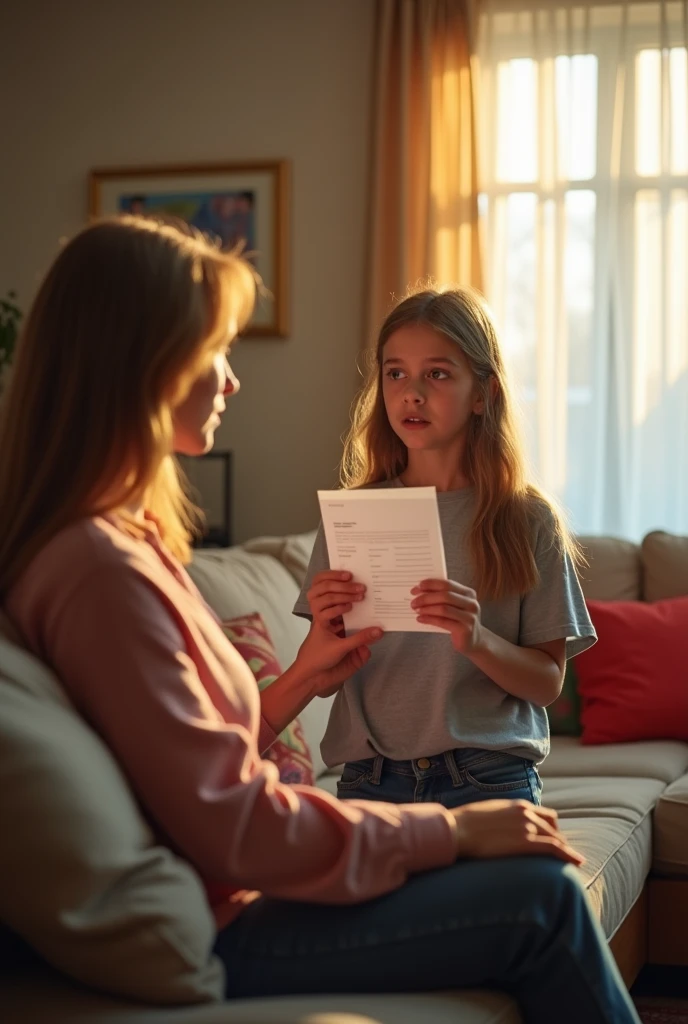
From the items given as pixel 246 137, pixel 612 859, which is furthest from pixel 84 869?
pixel 246 137

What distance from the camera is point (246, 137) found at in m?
4.83

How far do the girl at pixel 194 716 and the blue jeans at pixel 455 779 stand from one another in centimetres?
47

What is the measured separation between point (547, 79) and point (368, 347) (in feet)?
3.70

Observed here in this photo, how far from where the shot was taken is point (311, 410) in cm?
481

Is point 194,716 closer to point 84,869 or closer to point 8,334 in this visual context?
point 84,869

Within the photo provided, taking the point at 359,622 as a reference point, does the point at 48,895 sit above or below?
below

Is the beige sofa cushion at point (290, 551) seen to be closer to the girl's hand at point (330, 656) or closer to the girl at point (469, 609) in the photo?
the girl at point (469, 609)

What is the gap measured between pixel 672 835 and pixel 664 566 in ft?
3.58

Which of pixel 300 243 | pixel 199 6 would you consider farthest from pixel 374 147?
pixel 199 6

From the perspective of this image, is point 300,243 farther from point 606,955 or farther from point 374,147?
point 606,955

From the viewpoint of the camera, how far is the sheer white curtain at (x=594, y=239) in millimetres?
4445

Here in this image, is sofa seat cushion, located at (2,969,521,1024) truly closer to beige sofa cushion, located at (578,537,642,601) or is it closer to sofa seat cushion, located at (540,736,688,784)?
sofa seat cushion, located at (540,736,688,784)

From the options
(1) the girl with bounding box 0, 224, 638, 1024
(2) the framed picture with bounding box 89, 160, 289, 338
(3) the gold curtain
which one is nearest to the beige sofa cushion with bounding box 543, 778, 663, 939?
(1) the girl with bounding box 0, 224, 638, 1024

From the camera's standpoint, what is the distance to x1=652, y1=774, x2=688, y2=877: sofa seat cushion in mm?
2689
